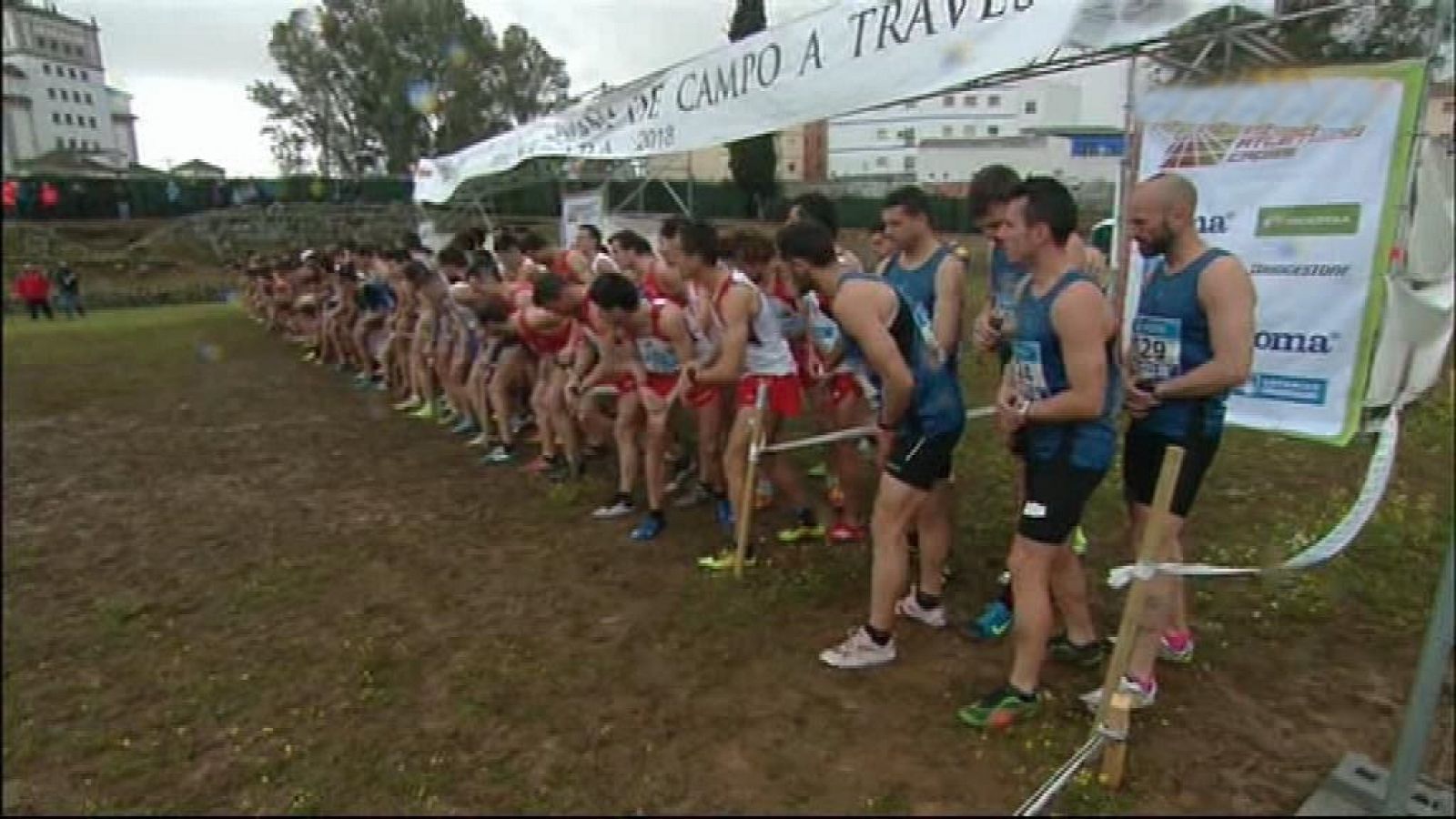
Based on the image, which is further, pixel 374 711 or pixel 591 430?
pixel 591 430

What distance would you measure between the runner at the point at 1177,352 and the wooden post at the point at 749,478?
5.76 ft

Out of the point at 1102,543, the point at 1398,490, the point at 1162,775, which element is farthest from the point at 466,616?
the point at 1398,490

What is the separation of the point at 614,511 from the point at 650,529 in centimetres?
48

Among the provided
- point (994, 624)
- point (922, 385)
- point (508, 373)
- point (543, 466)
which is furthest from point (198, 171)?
point (508, 373)

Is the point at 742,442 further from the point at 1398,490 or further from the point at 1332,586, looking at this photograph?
the point at 1398,490

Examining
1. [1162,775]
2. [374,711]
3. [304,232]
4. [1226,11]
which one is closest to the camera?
[1162,775]

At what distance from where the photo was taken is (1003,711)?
2.95 meters

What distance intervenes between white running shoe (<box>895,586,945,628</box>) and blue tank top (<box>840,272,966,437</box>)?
0.94 meters

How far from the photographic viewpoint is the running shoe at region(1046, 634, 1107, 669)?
3.38m

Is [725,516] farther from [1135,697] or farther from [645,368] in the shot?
[1135,697]

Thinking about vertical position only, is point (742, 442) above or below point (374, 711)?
above

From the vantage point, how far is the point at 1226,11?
4301 mm

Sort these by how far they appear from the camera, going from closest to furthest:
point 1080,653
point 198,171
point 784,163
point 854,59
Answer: point 198,171, point 1080,653, point 854,59, point 784,163

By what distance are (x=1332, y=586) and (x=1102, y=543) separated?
1.05 metres
